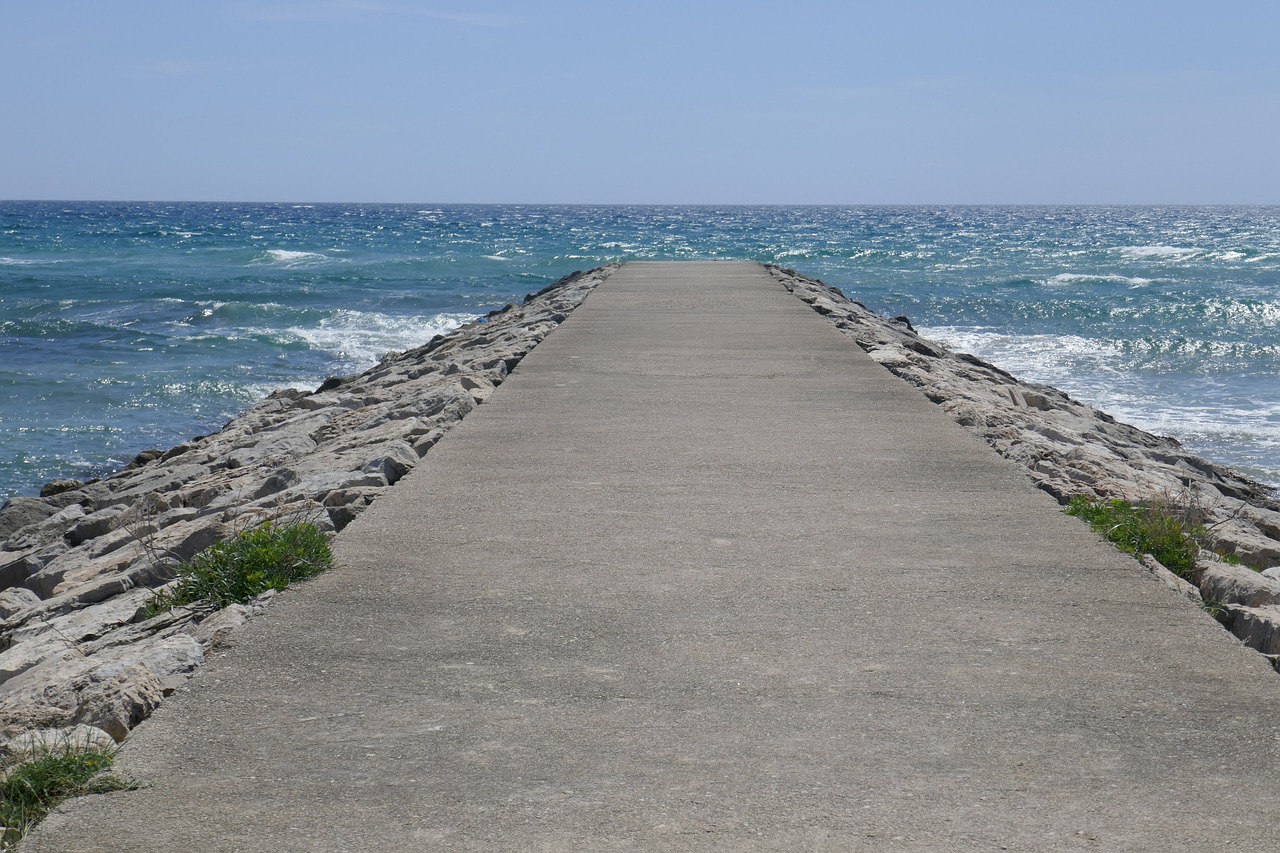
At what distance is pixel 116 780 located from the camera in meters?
2.68

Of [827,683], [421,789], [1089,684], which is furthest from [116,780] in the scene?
[1089,684]

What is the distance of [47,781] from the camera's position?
2672 mm

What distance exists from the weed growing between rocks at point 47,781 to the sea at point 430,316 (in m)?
8.40

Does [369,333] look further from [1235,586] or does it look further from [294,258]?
[294,258]

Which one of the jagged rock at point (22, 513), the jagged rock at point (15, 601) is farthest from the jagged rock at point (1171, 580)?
the jagged rock at point (22, 513)

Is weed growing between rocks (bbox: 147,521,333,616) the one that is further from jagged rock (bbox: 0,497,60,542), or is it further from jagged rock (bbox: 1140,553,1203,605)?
jagged rock (bbox: 0,497,60,542)

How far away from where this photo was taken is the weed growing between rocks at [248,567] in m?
4.01

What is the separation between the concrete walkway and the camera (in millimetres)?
2572

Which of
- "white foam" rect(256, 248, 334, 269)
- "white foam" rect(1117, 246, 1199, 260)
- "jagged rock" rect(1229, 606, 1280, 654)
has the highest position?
"white foam" rect(1117, 246, 1199, 260)

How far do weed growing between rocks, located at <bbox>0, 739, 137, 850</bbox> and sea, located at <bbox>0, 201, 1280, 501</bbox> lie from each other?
8.40 meters

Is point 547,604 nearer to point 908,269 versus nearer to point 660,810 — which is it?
point 660,810

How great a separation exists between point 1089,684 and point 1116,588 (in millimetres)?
824

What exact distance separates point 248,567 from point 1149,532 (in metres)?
3.12

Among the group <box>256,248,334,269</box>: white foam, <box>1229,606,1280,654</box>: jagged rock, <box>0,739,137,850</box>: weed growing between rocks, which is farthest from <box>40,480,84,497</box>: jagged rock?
<box>256,248,334,269</box>: white foam
